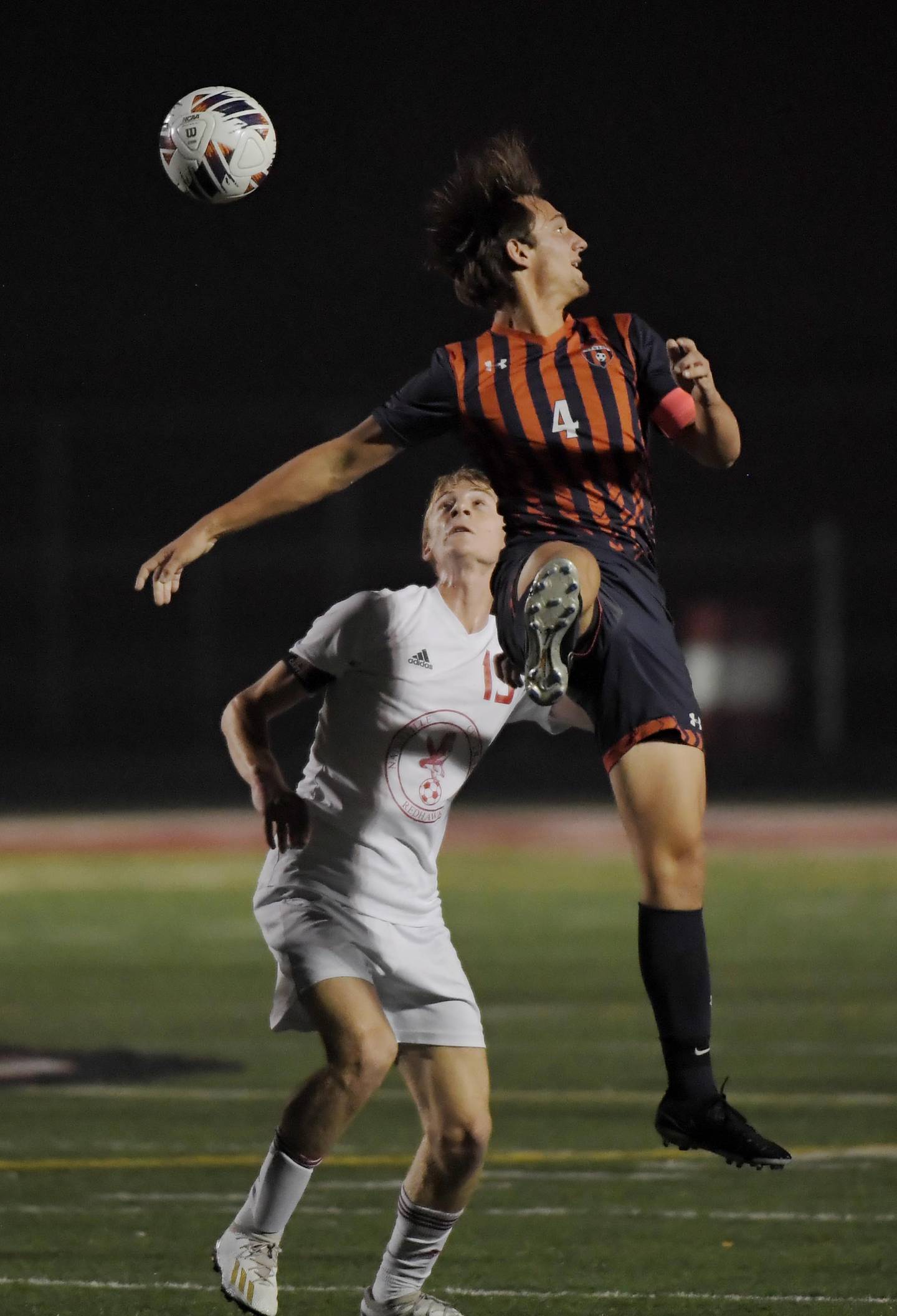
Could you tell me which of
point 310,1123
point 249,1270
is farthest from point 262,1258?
point 310,1123

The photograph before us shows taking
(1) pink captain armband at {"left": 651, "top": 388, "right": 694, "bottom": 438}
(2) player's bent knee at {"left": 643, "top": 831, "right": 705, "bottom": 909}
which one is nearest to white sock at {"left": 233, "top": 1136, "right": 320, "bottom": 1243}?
(2) player's bent knee at {"left": 643, "top": 831, "right": 705, "bottom": 909}

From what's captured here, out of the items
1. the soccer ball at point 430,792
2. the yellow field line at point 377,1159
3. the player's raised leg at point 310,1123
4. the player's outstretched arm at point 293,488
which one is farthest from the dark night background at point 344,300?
the player's outstretched arm at point 293,488

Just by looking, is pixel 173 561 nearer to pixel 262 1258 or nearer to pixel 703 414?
pixel 703 414

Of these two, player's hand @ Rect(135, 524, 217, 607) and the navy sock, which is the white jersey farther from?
the navy sock

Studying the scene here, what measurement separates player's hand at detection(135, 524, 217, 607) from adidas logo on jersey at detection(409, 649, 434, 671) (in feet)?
2.38

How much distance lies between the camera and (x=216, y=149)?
5.62m

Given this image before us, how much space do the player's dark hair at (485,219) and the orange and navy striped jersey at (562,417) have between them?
144 mm

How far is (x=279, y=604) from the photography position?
75.5 feet

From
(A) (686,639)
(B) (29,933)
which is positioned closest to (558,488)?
(B) (29,933)

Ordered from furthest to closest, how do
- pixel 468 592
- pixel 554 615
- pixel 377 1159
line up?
pixel 377 1159
pixel 468 592
pixel 554 615

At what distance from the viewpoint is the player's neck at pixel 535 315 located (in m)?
4.92

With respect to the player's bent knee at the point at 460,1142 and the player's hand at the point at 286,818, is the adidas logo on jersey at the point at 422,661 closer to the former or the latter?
the player's hand at the point at 286,818

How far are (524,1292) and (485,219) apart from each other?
→ 108 inches

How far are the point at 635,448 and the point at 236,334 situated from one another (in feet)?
72.2
